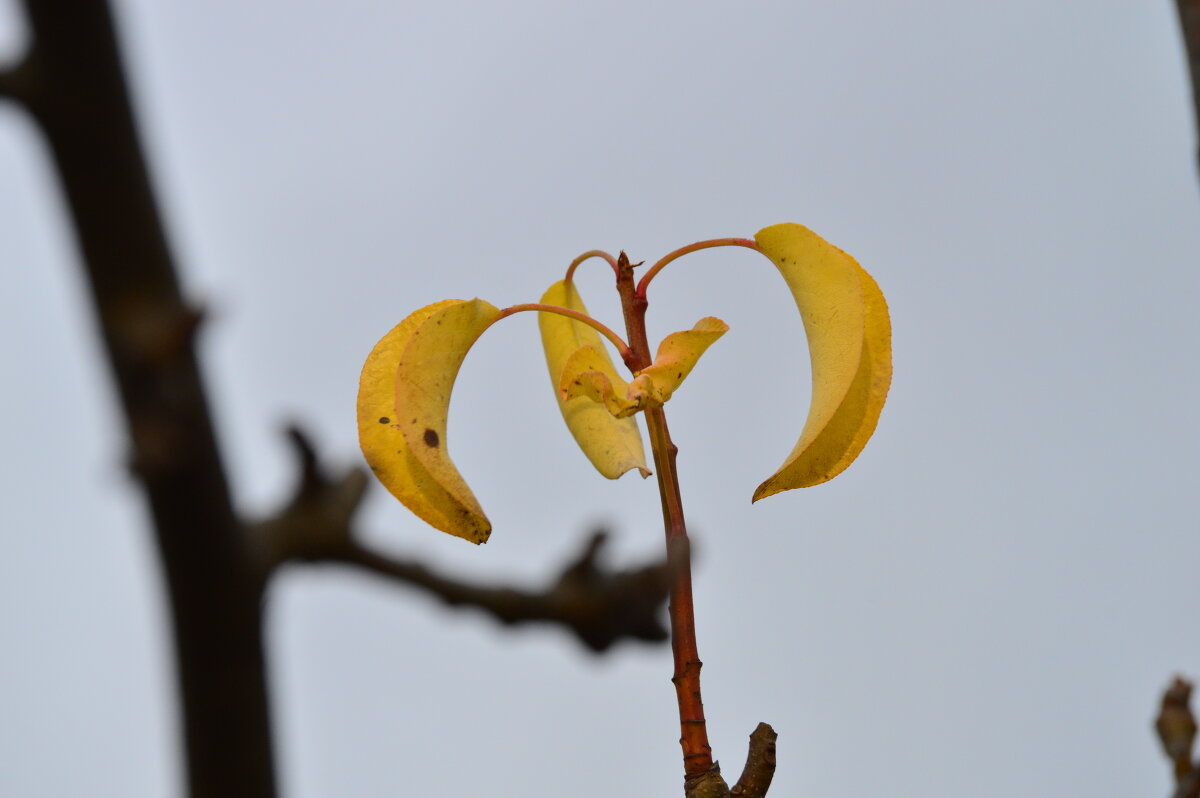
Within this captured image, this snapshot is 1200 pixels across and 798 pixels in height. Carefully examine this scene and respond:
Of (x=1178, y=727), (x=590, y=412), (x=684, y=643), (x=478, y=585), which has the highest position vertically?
(x=590, y=412)

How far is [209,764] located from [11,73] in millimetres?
258

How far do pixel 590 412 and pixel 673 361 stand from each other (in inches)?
6.9

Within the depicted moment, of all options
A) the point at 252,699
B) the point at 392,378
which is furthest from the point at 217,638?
the point at 392,378

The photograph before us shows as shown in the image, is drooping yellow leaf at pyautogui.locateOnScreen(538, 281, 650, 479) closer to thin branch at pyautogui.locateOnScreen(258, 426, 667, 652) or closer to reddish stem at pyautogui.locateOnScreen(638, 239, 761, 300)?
reddish stem at pyautogui.locateOnScreen(638, 239, 761, 300)

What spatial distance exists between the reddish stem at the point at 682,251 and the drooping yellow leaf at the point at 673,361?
92 mm

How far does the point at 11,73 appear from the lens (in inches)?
16.9

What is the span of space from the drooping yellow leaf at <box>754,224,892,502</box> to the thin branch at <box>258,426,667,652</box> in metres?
0.44

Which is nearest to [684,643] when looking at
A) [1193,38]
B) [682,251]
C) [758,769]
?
[758,769]

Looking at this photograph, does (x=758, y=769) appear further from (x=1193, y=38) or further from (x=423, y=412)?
(x=1193, y=38)

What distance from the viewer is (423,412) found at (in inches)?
41.0

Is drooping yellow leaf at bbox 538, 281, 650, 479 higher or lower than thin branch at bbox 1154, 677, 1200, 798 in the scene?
higher

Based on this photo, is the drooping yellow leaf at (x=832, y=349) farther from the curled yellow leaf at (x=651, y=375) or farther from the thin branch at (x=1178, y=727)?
the thin branch at (x=1178, y=727)

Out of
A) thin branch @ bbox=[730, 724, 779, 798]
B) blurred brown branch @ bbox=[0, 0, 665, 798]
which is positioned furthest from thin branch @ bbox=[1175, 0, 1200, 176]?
blurred brown branch @ bbox=[0, 0, 665, 798]

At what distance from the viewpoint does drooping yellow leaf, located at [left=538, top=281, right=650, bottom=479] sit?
1122 millimetres
